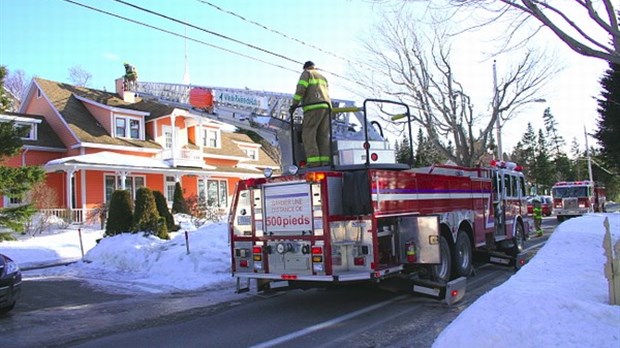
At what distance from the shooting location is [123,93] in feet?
116

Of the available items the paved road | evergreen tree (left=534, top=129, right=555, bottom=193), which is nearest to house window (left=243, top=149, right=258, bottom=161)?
the paved road

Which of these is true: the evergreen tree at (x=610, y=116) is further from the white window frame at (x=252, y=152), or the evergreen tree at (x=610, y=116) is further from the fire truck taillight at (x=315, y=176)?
the fire truck taillight at (x=315, y=176)

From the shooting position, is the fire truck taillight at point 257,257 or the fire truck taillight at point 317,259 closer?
the fire truck taillight at point 317,259

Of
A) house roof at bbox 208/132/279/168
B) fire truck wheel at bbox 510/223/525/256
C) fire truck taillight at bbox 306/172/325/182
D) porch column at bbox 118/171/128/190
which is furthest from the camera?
house roof at bbox 208/132/279/168

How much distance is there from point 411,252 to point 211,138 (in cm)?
3213

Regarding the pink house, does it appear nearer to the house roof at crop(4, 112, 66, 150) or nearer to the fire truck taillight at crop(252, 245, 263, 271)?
the house roof at crop(4, 112, 66, 150)

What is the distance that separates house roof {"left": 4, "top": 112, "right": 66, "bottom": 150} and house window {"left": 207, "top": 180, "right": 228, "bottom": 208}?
986 cm

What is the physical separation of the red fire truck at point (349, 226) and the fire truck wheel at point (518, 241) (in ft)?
15.9

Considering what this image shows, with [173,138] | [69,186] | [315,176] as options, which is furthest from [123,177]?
[315,176]

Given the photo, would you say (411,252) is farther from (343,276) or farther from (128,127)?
(128,127)

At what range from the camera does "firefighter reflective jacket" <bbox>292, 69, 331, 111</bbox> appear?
8812 millimetres

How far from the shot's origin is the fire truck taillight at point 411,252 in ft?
26.5

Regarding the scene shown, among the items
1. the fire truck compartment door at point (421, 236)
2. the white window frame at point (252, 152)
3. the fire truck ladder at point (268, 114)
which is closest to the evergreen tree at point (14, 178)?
the fire truck ladder at point (268, 114)

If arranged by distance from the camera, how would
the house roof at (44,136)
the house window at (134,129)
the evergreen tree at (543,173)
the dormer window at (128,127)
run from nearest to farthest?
the house roof at (44,136) < the dormer window at (128,127) < the house window at (134,129) < the evergreen tree at (543,173)
